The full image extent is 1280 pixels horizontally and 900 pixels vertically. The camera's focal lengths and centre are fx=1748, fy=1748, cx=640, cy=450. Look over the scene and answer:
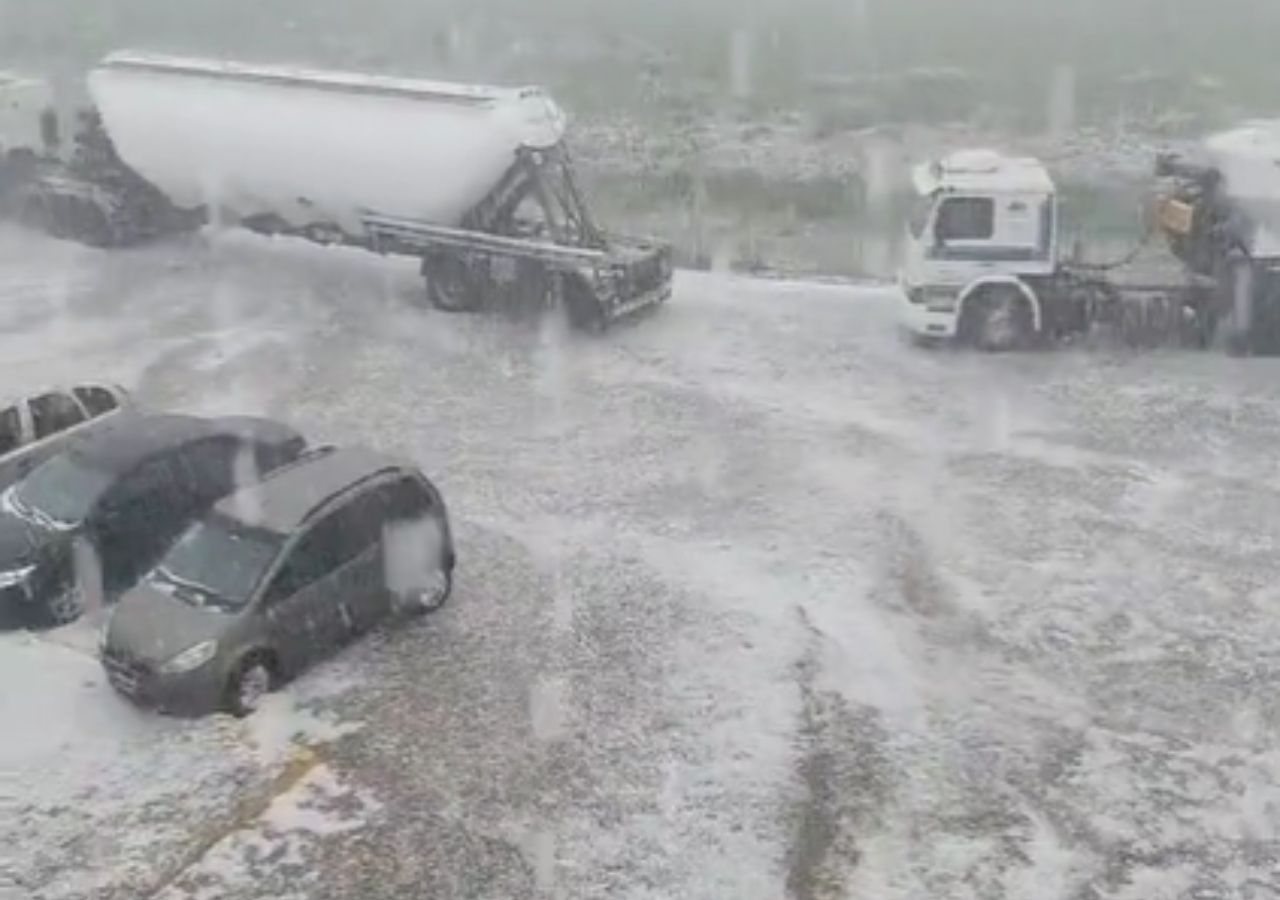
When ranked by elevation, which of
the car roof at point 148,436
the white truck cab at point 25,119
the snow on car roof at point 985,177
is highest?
the white truck cab at point 25,119

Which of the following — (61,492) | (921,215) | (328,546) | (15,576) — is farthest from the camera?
(921,215)

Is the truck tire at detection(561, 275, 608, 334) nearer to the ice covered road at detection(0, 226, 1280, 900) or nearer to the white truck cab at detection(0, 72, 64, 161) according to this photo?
the ice covered road at detection(0, 226, 1280, 900)

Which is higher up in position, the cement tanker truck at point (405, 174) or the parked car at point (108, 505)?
the cement tanker truck at point (405, 174)

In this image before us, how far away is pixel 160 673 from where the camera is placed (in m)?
13.0

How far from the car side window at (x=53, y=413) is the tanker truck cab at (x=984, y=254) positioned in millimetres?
10529

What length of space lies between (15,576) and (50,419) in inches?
138

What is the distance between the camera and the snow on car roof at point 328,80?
2420cm

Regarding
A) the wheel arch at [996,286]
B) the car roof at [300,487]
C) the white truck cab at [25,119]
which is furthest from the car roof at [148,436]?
the white truck cab at [25,119]

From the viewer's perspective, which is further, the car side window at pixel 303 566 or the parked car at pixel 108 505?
the parked car at pixel 108 505

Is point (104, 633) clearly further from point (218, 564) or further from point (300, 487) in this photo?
point (300, 487)

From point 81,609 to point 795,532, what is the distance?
664 centimetres

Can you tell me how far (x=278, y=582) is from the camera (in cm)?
1364

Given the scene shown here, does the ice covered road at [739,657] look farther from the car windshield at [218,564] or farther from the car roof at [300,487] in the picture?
the car roof at [300,487]

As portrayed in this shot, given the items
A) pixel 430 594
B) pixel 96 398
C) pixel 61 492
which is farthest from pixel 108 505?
pixel 96 398
